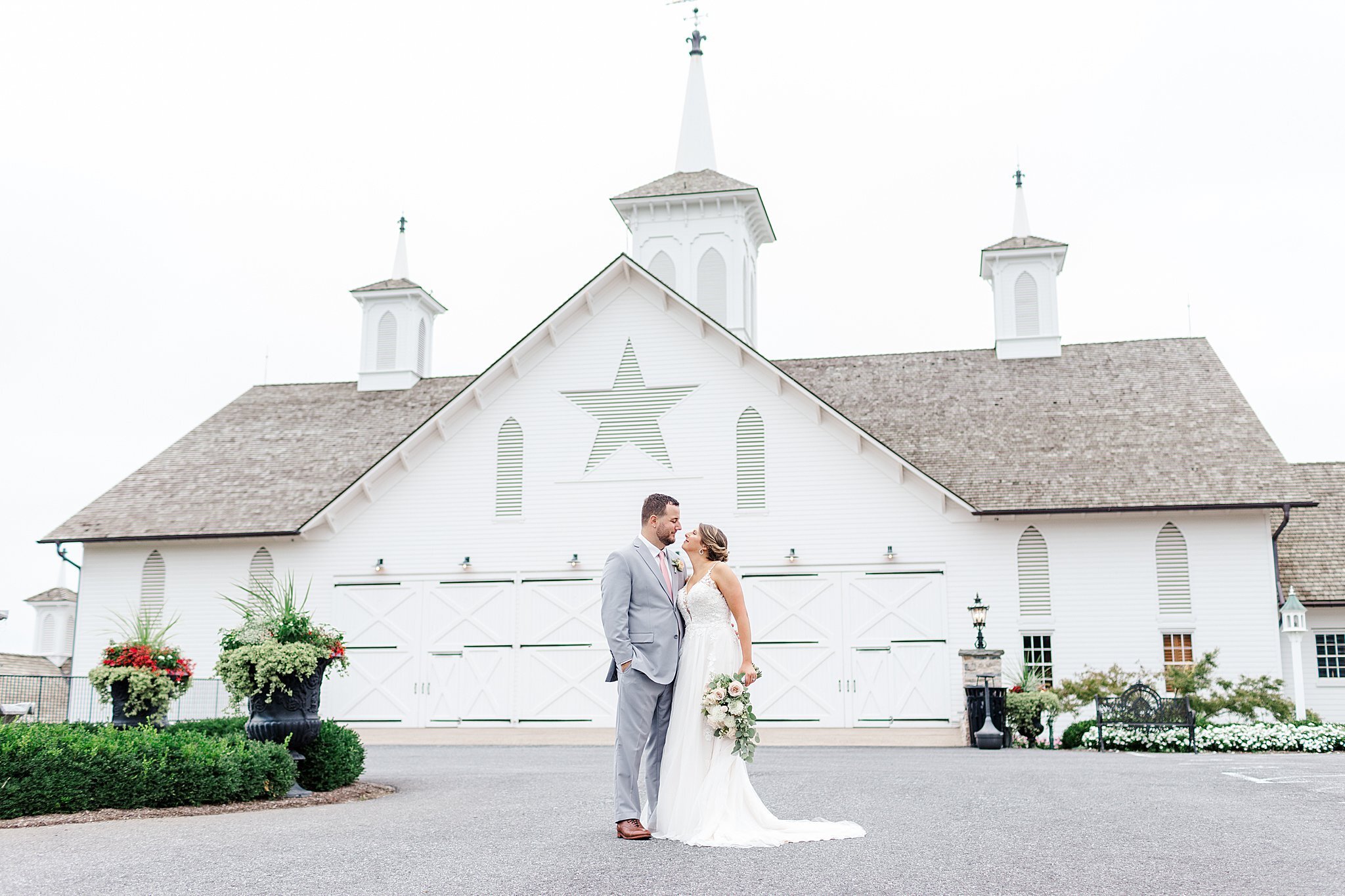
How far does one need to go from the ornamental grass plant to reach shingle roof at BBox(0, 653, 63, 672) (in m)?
23.4

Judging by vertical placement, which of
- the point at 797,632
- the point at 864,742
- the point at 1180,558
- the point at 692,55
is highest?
the point at 692,55

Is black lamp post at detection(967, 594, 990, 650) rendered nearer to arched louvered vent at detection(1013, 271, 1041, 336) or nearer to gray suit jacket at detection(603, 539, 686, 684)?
arched louvered vent at detection(1013, 271, 1041, 336)

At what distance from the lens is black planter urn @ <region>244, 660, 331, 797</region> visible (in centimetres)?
1083

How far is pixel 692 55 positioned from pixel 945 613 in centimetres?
1739

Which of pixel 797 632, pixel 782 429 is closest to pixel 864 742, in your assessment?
pixel 797 632

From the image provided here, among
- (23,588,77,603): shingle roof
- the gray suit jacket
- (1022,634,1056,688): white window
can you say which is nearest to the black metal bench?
(1022,634,1056,688): white window

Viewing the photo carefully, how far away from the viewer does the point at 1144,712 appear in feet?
59.0

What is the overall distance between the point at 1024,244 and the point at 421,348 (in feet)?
49.2

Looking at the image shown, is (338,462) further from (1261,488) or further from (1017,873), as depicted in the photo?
(1017,873)

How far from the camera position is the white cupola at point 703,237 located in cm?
2788

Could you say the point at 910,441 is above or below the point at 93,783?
above

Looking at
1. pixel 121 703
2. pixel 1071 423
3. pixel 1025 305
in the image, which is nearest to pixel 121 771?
pixel 121 703

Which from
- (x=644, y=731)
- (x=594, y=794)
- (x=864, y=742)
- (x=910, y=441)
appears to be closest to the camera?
(x=644, y=731)

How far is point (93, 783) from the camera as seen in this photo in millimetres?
9266
